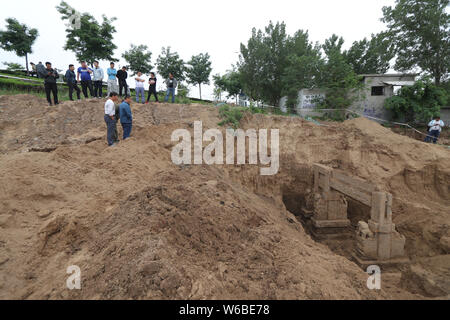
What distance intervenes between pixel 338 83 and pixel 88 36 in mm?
17120

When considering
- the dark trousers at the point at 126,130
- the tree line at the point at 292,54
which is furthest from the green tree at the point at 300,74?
the dark trousers at the point at 126,130

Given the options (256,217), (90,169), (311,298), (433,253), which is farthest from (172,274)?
(433,253)

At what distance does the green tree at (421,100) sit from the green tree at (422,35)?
5.93 m

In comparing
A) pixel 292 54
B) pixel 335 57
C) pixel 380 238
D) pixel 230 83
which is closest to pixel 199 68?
pixel 230 83

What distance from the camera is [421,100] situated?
47.2 ft

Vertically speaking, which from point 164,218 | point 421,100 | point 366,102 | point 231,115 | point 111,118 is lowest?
point 164,218

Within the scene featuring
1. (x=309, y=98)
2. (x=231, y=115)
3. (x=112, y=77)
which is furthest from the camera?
(x=309, y=98)

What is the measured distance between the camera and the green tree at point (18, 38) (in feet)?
68.2

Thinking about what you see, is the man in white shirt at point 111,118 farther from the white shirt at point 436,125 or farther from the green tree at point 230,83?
the green tree at point 230,83

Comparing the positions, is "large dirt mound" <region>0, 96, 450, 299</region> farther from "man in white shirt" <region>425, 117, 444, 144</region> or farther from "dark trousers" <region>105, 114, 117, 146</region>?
"man in white shirt" <region>425, 117, 444, 144</region>

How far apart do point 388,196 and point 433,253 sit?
2501 millimetres

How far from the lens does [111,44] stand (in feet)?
56.9

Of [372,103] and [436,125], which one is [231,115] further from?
[372,103]

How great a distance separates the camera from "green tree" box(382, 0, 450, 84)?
1762cm
